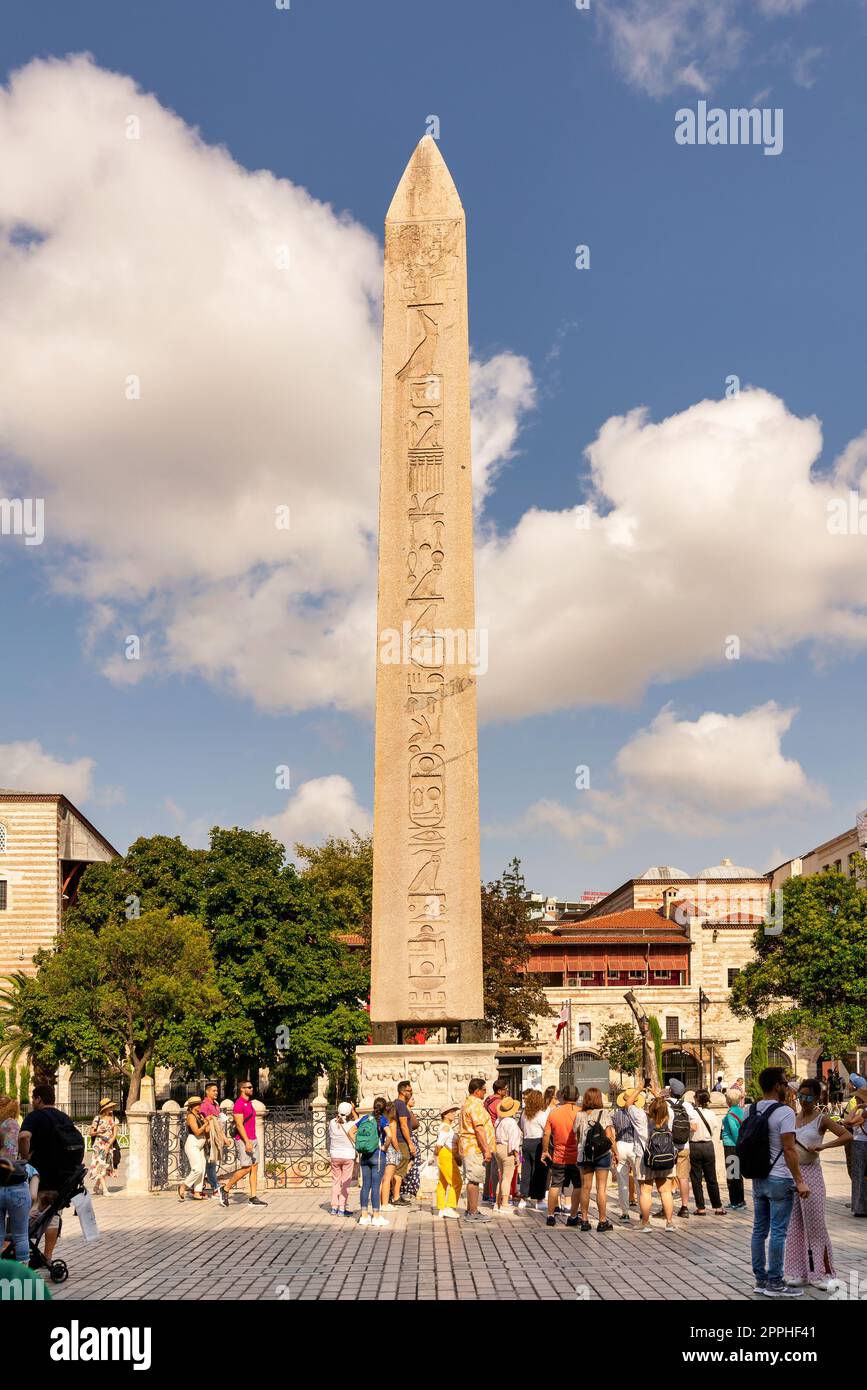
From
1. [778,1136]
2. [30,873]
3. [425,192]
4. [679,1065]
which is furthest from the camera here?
[679,1065]

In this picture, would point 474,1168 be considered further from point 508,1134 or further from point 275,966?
point 275,966

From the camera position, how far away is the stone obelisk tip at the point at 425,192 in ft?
64.8

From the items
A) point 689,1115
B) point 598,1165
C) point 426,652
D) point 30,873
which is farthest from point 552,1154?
point 30,873

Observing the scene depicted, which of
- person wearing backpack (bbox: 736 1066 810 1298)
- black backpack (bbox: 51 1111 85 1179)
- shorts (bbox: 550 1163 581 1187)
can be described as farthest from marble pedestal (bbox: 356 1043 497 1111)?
person wearing backpack (bbox: 736 1066 810 1298)

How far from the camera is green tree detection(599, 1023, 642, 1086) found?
5928 centimetres

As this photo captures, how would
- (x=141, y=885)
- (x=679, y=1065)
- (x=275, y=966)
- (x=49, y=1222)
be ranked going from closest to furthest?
(x=49, y=1222) → (x=275, y=966) → (x=141, y=885) → (x=679, y=1065)

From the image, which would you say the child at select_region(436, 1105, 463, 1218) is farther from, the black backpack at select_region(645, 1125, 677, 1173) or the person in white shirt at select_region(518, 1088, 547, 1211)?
the black backpack at select_region(645, 1125, 677, 1173)

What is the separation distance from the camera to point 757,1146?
31.9 feet

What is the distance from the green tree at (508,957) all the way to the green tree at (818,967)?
11228mm

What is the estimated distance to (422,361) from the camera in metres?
19.0

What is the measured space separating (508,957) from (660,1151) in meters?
30.0

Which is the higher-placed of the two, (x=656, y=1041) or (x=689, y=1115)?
(x=689, y=1115)

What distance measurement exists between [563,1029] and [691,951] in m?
8.34
